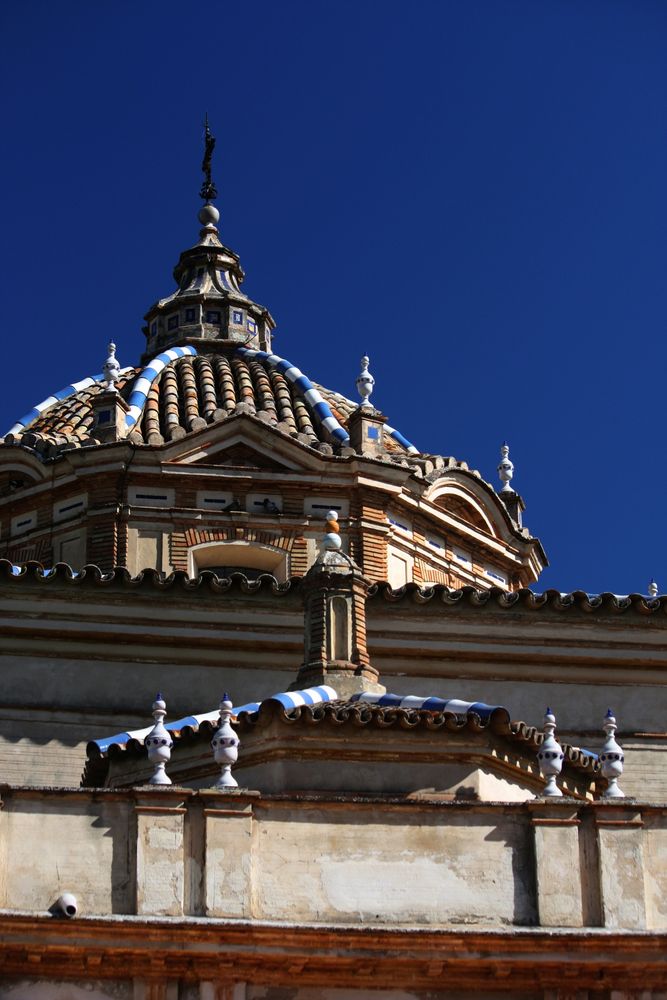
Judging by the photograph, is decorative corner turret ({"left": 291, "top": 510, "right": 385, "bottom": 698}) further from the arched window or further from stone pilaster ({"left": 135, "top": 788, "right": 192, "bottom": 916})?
the arched window

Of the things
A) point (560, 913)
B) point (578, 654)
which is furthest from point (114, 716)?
point (560, 913)

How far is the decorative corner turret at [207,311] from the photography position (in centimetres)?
4759

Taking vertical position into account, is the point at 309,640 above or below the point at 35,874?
above

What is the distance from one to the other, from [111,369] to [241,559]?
229 inches

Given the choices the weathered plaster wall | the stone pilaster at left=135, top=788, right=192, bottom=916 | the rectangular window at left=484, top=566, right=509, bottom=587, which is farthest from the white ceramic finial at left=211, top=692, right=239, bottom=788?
the rectangular window at left=484, top=566, right=509, bottom=587

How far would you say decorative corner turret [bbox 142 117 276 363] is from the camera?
156 ft

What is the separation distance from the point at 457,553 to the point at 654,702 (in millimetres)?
7292

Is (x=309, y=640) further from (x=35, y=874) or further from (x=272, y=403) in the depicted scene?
(x=272, y=403)

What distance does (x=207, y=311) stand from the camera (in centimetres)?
4822

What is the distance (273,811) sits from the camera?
85.8 ft

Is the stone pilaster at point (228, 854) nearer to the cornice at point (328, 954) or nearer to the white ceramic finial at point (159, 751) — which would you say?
the cornice at point (328, 954)

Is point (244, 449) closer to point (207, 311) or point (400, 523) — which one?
point (400, 523)

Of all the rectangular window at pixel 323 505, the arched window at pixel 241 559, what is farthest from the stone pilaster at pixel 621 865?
the rectangular window at pixel 323 505

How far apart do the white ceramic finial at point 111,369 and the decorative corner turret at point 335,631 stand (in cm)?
1184
